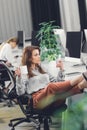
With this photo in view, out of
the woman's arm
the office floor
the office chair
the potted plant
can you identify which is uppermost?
the potted plant

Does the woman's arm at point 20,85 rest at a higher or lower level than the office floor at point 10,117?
higher

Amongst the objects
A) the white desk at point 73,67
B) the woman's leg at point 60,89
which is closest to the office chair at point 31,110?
the woman's leg at point 60,89

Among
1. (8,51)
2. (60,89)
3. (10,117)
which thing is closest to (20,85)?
(60,89)

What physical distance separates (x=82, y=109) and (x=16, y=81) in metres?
2.72

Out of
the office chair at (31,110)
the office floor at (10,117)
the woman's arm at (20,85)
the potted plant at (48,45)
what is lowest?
the office floor at (10,117)

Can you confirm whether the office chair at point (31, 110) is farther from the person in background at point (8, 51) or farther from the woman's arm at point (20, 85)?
the person in background at point (8, 51)

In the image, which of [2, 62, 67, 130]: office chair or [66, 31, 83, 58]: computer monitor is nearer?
[2, 62, 67, 130]: office chair

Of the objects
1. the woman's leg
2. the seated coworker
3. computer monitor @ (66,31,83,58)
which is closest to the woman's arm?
the seated coworker

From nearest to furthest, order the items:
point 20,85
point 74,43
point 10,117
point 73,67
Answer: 1. point 20,85
2. point 73,67
3. point 74,43
4. point 10,117

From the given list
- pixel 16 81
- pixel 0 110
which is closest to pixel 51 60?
pixel 16 81

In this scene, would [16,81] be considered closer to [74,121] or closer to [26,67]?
[26,67]

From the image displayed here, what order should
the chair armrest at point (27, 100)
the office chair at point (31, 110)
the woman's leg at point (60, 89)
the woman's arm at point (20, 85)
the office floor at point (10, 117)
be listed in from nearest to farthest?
the woman's leg at point (60, 89), the office chair at point (31, 110), the chair armrest at point (27, 100), the woman's arm at point (20, 85), the office floor at point (10, 117)

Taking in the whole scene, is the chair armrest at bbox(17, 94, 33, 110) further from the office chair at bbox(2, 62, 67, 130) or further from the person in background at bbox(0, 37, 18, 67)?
the person in background at bbox(0, 37, 18, 67)

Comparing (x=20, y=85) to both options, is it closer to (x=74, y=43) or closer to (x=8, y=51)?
(x=74, y=43)
